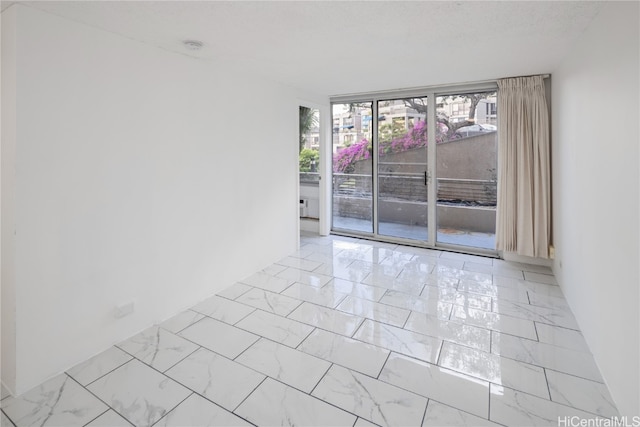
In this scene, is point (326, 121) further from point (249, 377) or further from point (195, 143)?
point (249, 377)

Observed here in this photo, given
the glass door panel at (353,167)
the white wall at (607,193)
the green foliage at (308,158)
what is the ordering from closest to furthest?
the white wall at (607,193), the glass door panel at (353,167), the green foliage at (308,158)

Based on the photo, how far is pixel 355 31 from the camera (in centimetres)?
237

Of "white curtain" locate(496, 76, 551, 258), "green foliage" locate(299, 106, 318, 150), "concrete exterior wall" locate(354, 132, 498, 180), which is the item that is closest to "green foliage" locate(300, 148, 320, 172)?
"green foliage" locate(299, 106, 318, 150)

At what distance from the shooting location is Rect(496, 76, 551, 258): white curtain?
3711mm

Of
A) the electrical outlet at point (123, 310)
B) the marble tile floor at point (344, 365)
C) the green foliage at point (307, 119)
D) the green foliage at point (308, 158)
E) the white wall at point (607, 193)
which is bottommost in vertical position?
the marble tile floor at point (344, 365)

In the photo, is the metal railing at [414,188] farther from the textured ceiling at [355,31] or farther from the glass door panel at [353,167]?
the textured ceiling at [355,31]

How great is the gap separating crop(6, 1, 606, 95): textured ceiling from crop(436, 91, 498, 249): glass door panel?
84cm

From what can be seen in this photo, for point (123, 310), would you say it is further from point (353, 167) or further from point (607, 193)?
point (353, 167)

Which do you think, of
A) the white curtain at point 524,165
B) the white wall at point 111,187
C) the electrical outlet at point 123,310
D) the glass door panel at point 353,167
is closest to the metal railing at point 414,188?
the glass door panel at point 353,167

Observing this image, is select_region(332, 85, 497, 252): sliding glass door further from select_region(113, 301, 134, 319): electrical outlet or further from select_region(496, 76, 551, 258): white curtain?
select_region(113, 301, 134, 319): electrical outlet

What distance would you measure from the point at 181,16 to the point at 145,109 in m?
0.77

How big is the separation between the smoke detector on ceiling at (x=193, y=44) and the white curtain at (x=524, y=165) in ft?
10.7

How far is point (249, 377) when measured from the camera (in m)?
2.06

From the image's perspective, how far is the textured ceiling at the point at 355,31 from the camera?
1990mm
